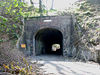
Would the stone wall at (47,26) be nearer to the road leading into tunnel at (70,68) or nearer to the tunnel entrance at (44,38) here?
the tunnel entrance at (44,38)

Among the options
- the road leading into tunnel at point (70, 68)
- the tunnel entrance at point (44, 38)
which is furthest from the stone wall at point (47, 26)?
the road leading into tunnel at point (70, 68)

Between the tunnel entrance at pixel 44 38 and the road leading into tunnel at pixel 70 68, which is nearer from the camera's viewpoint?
the road leading into tunnel at pixel 70 68

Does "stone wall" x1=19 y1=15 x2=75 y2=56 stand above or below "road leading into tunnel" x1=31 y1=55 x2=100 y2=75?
above

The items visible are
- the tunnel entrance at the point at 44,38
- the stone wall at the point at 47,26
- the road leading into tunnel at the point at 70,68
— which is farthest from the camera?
the tunnel entrance at the point at 44,38

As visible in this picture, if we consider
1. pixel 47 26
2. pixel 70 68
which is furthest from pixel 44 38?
pixel 70 68

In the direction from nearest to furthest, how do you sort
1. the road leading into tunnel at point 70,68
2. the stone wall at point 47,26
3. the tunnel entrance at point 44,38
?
the road leading into tunnel at point 70,68
the stone wall at point 47,26
the tunnel entrance at point 44,38

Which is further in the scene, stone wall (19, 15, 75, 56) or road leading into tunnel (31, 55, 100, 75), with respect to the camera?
stone wall (19, 15, 75, 56)

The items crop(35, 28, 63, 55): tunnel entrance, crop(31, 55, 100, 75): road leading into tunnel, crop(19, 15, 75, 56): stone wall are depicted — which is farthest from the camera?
crop(35, 28, 63, 55): tunnel entrance

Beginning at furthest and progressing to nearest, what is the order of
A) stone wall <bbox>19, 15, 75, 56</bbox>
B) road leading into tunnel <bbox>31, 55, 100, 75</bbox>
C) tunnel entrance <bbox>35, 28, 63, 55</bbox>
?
1. tunnel entrance <bbox>35, 28, 63, 55</bbox>
2. stone wall <bbox>19, 15, 75, 56</bbox>
3. road leading into tunnel <bbox>31, 55, 100, 75</bbox>

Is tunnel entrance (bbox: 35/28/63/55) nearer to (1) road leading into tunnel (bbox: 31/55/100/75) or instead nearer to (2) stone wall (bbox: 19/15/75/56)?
(2) stone wall (bbox: 19/15/75/56)

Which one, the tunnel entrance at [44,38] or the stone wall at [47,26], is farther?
the tunnel entrance at [44,38]

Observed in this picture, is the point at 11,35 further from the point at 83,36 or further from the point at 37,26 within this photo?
the point at 83,36

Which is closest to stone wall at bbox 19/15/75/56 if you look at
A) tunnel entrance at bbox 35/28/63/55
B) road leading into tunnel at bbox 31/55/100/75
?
tunnel entrance at bbox 35/28/63/55

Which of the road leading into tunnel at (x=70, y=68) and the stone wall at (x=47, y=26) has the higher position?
the stone wall at (x=47, y=26)
